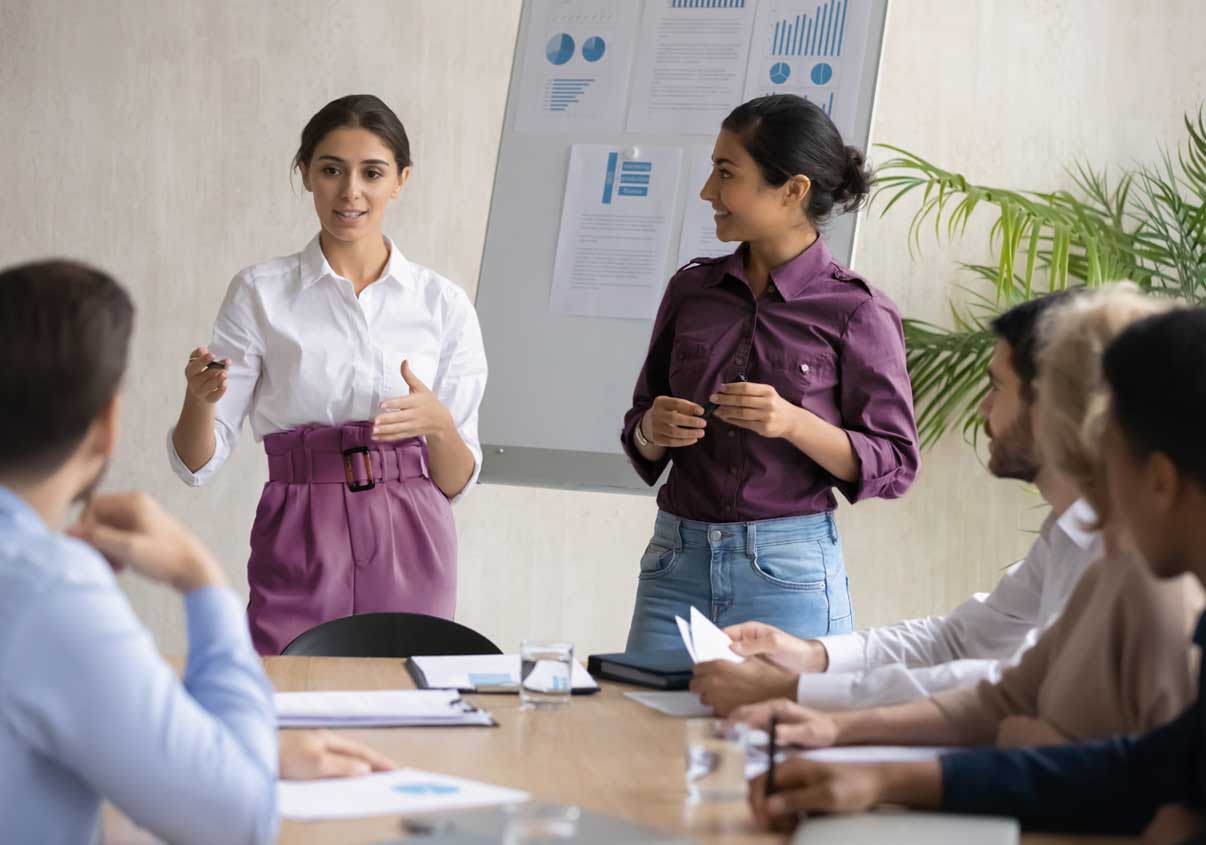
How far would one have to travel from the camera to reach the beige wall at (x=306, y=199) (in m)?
4.75

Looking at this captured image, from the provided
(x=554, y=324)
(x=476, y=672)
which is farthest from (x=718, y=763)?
(x=554, y=324)

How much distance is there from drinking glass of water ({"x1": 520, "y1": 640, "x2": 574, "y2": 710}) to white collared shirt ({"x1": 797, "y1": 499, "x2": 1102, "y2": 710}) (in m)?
0.34

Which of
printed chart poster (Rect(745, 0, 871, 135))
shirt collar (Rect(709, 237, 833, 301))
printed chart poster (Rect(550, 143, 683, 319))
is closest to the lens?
shirt collar (Rect(709, 237, 833, 301))

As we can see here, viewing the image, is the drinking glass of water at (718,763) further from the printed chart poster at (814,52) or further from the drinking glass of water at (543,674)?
the printed chart poster at (814,52)

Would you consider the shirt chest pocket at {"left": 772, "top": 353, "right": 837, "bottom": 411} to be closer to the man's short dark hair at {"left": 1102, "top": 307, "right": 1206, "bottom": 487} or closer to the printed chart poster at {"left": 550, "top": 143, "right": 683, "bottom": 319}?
the printed chart poster at {"left": 550, "top": 143, "right": 683, "bottom": 319}

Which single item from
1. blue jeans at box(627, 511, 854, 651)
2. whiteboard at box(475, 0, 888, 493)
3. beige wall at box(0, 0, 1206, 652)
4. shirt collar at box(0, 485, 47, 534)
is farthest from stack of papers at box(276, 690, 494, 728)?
beige wall at box(0, 0, 1206, 652)

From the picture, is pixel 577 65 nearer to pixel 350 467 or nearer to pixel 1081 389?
pixel 350 467

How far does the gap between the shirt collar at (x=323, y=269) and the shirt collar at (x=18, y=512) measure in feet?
6.03

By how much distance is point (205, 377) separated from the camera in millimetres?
2779

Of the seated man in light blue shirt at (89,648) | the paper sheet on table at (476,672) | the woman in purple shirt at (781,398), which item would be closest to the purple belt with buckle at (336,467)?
the woman in purple shirt at (781,398)

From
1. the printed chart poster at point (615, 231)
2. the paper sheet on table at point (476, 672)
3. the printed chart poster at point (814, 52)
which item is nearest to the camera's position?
the paper sheet on table at point (476, 672)

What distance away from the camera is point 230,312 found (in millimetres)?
2986

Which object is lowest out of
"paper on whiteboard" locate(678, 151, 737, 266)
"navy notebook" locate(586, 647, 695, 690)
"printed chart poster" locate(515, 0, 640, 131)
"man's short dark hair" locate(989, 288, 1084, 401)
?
"navy notebook" locate(586, 647, 695, 690)

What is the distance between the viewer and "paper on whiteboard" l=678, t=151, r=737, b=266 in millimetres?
3379
